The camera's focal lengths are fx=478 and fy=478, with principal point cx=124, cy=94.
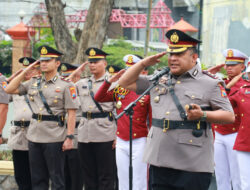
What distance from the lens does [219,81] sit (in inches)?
173

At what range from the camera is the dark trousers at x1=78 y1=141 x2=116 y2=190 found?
7.32 meters

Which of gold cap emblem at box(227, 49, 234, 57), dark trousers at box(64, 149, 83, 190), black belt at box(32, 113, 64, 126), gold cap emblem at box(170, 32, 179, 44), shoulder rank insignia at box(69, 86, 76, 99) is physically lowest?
dark trousers at box(64, 149, 83, 190)

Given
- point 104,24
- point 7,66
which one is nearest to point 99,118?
point 104,24

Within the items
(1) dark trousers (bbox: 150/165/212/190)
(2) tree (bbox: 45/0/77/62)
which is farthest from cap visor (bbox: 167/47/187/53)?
(2) tree (bbox: 45/0/77/62)

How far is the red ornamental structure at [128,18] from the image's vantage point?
22.5m

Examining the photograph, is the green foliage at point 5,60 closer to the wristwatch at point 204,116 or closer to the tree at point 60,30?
the tree at point 60,30

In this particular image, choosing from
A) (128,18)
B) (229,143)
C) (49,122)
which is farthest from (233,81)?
(128,18)

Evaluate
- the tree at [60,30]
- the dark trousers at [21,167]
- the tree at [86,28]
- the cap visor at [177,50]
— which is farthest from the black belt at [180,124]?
the tree at [60,30]

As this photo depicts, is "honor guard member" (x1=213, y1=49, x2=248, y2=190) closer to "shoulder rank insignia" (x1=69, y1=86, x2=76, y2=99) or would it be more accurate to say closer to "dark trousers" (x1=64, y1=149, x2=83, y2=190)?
"shoulder rank insignia" (x1=69, y1=86, x2=76, y2=99)

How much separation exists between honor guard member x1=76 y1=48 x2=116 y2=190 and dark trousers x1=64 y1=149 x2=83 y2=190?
589 mm

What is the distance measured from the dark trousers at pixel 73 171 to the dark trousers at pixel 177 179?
3.81m

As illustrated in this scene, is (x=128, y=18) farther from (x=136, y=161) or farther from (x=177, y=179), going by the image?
(x=177, y=179)

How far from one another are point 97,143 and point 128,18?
17.0m

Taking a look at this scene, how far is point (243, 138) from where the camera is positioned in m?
6.23
